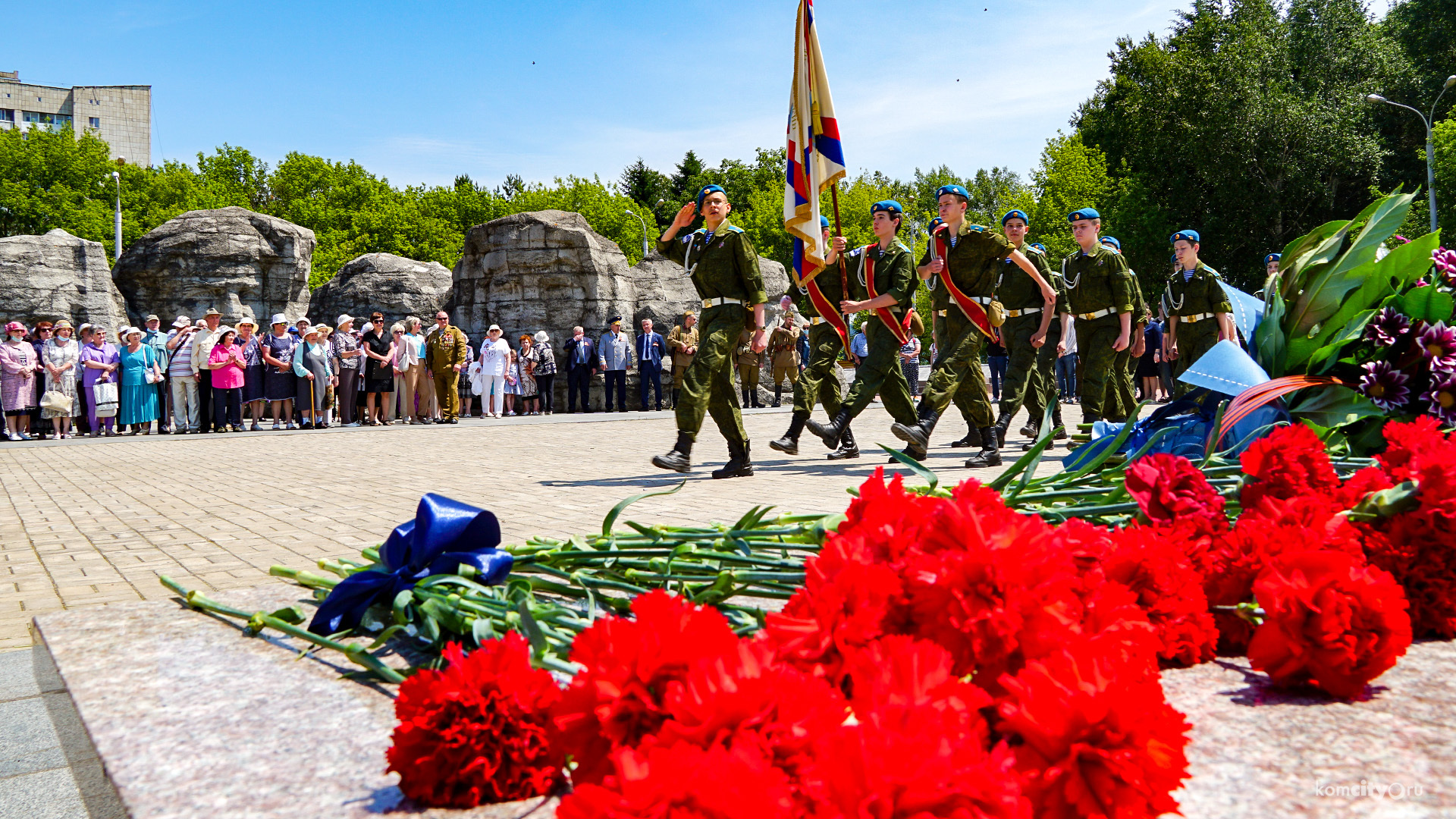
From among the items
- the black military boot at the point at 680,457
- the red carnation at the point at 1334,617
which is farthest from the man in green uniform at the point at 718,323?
the red carnation at the point at 1334,617

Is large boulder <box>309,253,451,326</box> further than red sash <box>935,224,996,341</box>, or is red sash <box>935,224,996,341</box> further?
large boulder <box>309,253,451,326</box>

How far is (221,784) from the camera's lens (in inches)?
61.1

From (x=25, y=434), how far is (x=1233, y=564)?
60.8ft

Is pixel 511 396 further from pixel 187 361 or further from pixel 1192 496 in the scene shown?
pixel 1192 496

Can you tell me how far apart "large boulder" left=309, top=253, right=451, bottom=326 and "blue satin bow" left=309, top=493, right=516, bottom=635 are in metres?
24.7

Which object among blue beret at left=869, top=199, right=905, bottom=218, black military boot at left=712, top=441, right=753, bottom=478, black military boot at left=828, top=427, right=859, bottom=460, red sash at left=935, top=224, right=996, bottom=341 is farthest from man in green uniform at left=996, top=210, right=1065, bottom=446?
black military boot at left=712, top=441, right=753, bottom=478

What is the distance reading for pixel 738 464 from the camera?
768 cm

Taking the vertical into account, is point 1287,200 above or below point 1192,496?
above

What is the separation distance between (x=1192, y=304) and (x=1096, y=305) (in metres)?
1.77

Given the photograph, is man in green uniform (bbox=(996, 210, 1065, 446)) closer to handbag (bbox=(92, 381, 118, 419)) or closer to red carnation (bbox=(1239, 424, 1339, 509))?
red carnation (bbox=(1239, 424, 1339, 509))

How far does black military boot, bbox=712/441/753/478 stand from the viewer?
25.0 feet

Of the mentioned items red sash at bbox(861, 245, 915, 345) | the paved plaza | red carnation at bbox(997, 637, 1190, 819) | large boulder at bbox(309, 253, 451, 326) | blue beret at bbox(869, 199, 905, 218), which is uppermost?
large boulder at bbox(309, 253, 451, 326)

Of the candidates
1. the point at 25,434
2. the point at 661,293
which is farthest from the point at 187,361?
the point at 661,293

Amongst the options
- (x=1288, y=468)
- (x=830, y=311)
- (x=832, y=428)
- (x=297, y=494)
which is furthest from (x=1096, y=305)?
(x=1288, y=468)
